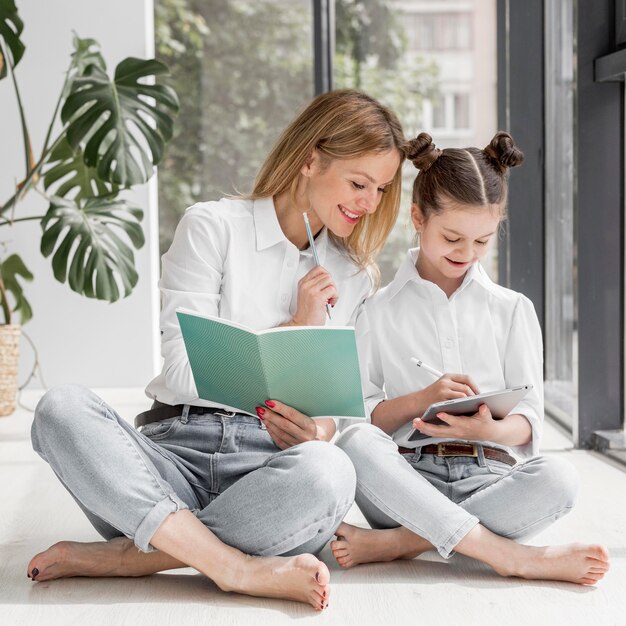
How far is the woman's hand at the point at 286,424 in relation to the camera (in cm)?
161

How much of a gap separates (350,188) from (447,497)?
23.6 inches

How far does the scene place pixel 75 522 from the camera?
80.4 inches

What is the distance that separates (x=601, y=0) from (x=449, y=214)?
1174 millimetres

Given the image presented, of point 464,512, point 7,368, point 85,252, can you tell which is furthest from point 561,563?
point 7,368

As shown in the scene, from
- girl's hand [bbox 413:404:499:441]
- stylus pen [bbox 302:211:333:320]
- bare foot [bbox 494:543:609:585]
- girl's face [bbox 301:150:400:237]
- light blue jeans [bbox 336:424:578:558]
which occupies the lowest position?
bare foot [bbox 494:543:609:585]

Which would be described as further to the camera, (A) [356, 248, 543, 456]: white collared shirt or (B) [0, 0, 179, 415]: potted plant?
(B) [0, 0, 179, 415]: potted plant

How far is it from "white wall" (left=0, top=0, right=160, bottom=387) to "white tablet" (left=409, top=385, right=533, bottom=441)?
8.78 feet

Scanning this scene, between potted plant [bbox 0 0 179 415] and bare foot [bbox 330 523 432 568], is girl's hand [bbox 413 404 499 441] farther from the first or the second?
potted plant [bbox 0 0 179 415]

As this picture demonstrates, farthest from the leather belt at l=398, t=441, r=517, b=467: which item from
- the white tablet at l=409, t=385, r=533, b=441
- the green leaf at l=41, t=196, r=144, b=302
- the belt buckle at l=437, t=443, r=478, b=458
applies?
the green leaf at l=41, t=196, r=144, b=302

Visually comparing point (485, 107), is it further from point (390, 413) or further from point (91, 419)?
point (91, 419)

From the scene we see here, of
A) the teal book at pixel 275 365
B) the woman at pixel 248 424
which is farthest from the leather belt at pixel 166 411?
the teal book at pixel 275 365

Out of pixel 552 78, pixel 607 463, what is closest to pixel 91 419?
pixel 607 463

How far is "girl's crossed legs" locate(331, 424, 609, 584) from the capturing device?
63.6 inches

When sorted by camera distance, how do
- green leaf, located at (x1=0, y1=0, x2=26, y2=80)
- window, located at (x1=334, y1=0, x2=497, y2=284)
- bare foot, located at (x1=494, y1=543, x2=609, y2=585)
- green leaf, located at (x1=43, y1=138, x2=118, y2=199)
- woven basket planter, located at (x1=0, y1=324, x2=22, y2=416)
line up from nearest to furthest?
1. bare foot, located at (x1=494, y1=543, x2=609, y2=585)
2. green leaf, located at (x1=0, y1=0, x2=26, y2=80)
3. woven basket planter, located at (x1=0, y1=324, x2=22, y2=416)
4. green leaf, located at (x1=43, y1=138, x2=118, y2=199)
5. window, located at (x1=334, y1=0, x2=497, y2=284)
